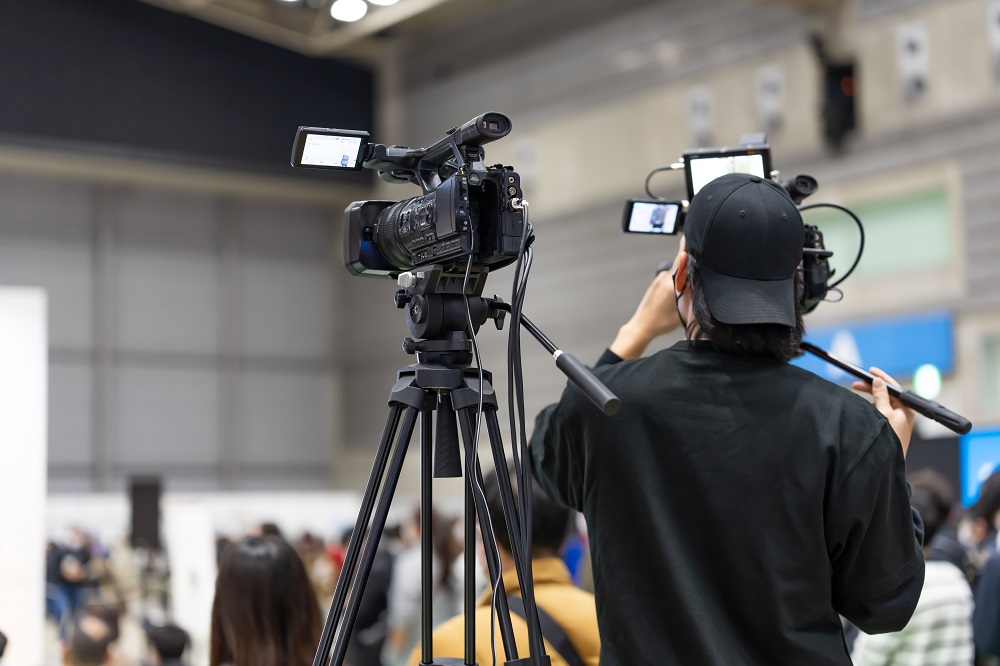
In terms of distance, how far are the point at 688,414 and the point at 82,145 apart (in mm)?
10773

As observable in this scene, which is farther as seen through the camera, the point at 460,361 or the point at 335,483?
the point at 335,483

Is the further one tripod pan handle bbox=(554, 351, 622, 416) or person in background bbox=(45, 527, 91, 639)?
person in background bbox=(45, 527, 91, 639)

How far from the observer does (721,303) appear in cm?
176

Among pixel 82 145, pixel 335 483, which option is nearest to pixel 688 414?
pixel 82 145

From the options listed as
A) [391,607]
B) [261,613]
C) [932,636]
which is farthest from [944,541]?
[391,607]

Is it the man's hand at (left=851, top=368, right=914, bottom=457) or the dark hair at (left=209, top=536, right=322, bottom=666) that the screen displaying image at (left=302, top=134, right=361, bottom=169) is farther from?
the dark hair at (left=209, top=536, right=322, bottom=666)

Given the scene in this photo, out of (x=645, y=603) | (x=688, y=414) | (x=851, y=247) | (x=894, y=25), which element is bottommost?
(x=645, y=603)

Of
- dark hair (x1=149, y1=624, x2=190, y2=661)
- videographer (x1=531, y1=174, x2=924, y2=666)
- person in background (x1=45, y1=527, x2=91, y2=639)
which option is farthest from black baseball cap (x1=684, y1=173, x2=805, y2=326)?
person in background (x1=45, y1=527, x2=91, y2=639)

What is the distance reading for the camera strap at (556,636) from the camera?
7.72ft

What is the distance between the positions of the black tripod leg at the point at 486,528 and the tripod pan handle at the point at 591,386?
0.29 metres

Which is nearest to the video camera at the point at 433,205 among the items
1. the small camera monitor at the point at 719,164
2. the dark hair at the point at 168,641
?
the small camera monitor at the point at 719,164

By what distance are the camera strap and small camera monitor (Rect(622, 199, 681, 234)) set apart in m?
0.82

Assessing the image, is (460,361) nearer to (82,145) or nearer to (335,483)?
(82,145)

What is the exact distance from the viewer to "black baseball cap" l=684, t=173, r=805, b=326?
1.76 m
